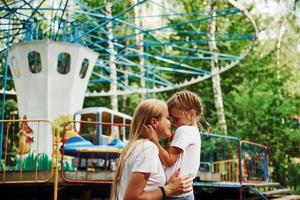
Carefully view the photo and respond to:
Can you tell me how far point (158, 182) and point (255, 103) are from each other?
15.7 metres

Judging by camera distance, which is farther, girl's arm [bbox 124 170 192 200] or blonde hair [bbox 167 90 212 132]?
blonde hair [bbox 167 90 212 132]

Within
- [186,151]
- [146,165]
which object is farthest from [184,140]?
[146,165]

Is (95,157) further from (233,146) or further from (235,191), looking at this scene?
(233,146)

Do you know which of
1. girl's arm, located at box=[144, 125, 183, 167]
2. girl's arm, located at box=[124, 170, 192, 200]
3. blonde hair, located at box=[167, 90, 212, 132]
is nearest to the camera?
girl's arm, located at box=[124, 170, 192, 200]

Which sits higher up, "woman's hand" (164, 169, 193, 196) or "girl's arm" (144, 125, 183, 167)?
"girl's arm" (144, 125, 183, 167)

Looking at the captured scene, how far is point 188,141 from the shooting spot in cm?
327

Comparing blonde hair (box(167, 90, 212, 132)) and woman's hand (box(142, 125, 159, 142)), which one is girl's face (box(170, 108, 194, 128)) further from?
woman's hand (box(142, 125, 159, 142))

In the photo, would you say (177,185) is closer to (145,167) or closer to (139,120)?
(145,167)

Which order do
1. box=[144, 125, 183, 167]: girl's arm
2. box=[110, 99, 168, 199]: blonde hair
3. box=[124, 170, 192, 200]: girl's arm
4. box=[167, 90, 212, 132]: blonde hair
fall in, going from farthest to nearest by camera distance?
box=[167, 90, 212, 132]: blonde hair → box=[144, 125, 183, 167]: girl's arm → box=[110, 99, 168, 199]: blonde hair → box=[124, 170, 192, 200]: girl's arm

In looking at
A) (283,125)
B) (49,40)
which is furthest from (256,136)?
(49,40)

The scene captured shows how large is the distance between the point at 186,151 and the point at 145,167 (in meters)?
0.51

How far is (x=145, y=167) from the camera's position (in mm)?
2844

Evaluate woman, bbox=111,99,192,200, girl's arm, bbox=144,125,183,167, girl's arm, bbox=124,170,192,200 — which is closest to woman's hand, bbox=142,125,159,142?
woman, bbox=111,99,192,200

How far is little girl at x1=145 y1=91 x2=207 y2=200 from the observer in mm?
3221
